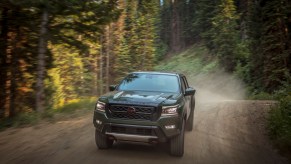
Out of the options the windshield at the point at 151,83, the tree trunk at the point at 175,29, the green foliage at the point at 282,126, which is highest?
the tree trunk at the point at 175,29

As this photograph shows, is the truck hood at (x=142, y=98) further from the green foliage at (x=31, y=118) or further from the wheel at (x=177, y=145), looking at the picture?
the green foliage at (x=31, y=118)

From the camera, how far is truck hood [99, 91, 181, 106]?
7.97 metres

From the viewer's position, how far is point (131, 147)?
905cm

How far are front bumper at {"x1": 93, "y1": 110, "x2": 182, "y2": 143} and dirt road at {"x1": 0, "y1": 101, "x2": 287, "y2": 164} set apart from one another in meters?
0.52

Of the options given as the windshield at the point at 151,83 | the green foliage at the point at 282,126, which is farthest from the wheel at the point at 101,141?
the green foliage at the point at 282,126

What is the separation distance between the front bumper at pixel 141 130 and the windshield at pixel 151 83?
63.0 inches

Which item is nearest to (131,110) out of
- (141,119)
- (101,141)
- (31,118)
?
(141,119)

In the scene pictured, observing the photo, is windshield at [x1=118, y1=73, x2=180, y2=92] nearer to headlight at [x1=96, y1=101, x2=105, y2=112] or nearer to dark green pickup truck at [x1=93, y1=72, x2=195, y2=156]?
dark green pickup truck at [x1=93, y1=72, x2=195, y2=156]

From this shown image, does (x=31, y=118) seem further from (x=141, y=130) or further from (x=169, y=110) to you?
(x=169, y=110)

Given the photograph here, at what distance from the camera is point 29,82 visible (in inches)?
686

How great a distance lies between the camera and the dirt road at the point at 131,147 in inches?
A: 314

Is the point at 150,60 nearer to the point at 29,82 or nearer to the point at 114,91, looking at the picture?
the point at 29,82

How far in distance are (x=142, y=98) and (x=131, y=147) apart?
62.2 inches

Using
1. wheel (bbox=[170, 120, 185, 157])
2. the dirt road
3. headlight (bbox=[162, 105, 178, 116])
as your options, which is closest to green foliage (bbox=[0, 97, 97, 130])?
the dirt road
